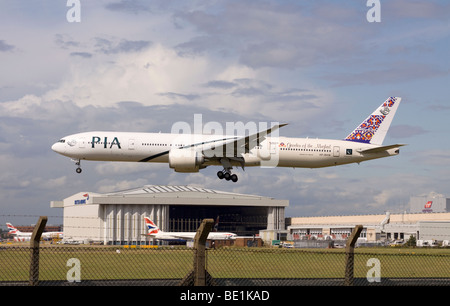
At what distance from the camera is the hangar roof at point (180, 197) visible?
97338 millimetres

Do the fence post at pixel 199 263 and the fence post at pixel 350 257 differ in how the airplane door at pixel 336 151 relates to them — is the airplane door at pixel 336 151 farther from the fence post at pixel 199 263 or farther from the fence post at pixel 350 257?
the fence post at pixel 199 263

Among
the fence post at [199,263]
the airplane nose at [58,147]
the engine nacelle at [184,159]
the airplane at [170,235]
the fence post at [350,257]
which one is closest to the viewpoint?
the fence post at [199,263]

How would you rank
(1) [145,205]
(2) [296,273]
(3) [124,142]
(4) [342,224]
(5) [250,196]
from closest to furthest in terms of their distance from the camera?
1. (2) [296,273]
2. (3) [124,142]
3. (1) [145,205]
4. (5) [250,196]
5. (4) [342,224]

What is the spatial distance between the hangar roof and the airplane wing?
180 feet

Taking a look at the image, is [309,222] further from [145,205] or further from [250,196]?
[145,205]

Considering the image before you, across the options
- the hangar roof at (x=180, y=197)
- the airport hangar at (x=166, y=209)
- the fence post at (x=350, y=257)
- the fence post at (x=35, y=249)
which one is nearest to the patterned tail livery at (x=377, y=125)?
the airport hangar at (x=166, y=209)

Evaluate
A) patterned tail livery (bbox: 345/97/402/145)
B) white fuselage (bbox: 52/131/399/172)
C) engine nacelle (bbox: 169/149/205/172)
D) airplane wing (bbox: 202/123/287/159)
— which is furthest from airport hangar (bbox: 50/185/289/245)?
engine nacelle (bbox: 169/149/205/172)

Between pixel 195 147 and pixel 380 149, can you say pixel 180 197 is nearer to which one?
pixel 380 149

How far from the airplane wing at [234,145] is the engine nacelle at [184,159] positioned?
1.18 metres

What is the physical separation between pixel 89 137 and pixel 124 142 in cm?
283

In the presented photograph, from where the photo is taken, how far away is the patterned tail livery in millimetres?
50656
